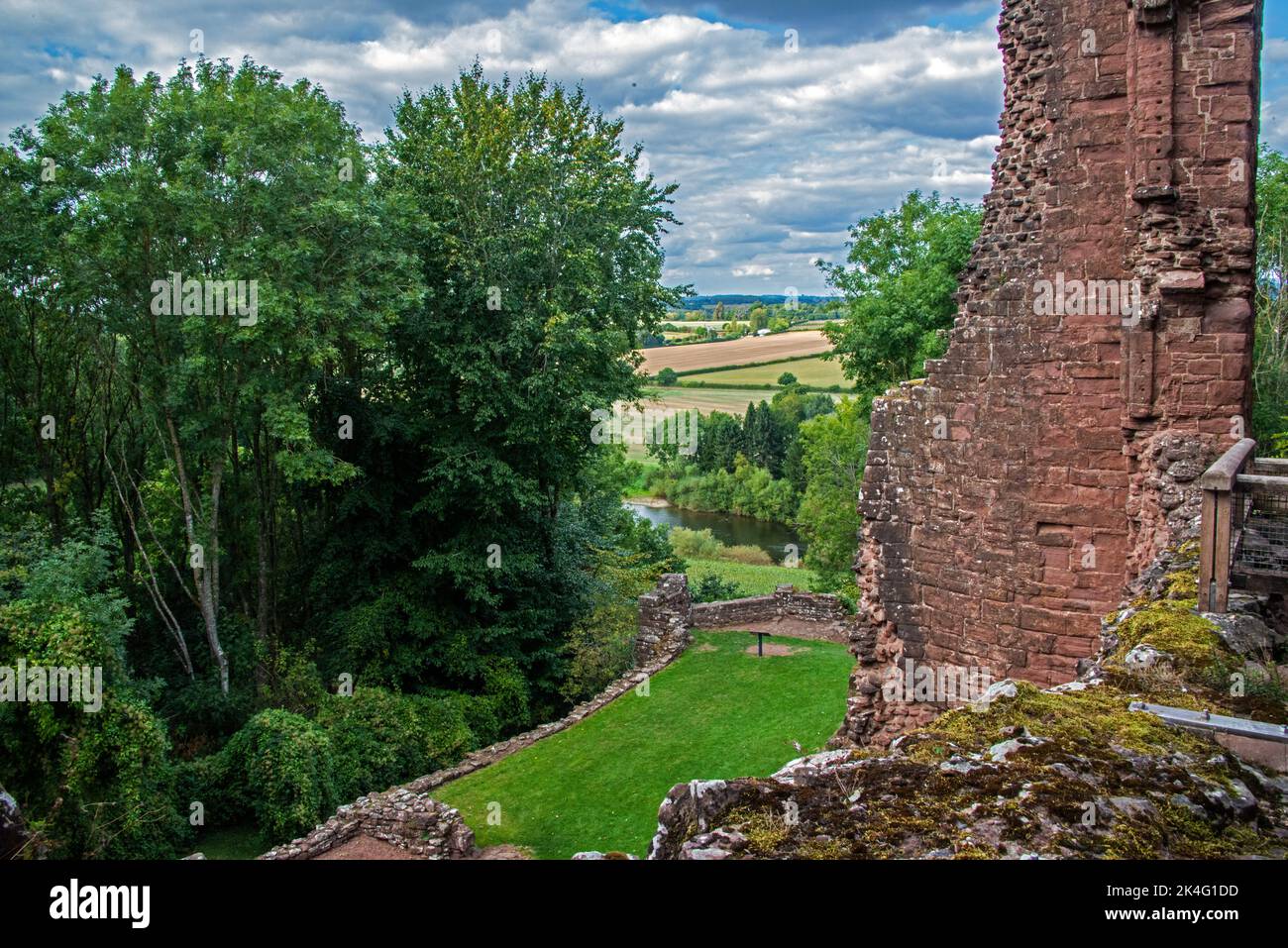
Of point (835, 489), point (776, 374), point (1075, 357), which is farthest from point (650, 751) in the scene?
point (776, 374)

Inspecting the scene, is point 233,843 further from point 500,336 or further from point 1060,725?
point 1060,725

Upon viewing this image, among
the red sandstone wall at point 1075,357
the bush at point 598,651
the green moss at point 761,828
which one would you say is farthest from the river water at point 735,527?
the green moss at point 761,828

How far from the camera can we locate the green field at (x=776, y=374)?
276 ft

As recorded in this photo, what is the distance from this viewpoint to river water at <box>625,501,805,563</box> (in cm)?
5853

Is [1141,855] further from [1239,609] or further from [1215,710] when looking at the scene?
[1239,609]

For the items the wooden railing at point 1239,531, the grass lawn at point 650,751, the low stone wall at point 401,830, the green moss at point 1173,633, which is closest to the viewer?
the green moss at point 1173,633

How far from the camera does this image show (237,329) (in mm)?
→ 16734

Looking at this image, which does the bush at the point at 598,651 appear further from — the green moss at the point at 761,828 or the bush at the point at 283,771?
the green moss at the point at 761,828

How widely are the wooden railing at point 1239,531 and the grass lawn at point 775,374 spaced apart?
76944mm

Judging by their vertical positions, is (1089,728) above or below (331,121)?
below

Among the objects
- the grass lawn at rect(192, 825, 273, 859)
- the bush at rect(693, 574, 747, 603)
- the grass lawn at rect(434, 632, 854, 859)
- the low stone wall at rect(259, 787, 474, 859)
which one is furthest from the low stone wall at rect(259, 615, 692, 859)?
the bush at rect(693, 574, 747, 603)

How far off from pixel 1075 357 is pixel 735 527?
187ft

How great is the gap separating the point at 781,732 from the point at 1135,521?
1107 centimetres

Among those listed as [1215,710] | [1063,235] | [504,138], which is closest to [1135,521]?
[1063,235]
